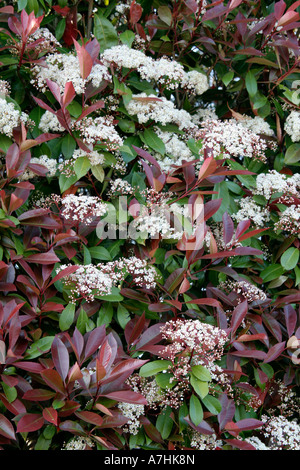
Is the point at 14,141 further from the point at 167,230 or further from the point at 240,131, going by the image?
the point at 240,131

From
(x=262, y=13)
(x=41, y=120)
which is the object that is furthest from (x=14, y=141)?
(x=262, y=13)

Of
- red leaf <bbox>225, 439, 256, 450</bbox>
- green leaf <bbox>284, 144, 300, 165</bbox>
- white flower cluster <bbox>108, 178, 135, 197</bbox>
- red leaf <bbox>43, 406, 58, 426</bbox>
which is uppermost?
white flower cluster <bbox>108, 178, 135, 197</bbox>

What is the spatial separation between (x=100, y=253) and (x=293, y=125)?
110 centimetres

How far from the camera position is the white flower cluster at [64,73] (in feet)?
6.71

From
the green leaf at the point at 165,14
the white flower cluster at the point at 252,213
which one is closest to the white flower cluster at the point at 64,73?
the green leaf at the point at 165,14

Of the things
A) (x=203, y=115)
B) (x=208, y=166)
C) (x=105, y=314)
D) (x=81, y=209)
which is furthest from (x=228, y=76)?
(x=105, y=314)

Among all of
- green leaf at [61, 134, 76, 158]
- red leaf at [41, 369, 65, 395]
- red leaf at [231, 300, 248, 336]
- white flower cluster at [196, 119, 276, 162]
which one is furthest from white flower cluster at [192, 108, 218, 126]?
red leaf at [41, 369, 65, 395]

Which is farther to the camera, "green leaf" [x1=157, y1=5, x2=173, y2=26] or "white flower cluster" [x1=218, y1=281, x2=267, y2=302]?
"green leaf" [x1=157, y1=5, x2=173, y2=26]

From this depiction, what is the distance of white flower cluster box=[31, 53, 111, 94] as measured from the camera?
6.71 feet

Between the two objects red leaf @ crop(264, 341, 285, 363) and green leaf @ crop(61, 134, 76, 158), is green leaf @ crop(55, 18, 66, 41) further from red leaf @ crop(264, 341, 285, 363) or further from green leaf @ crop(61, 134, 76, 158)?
red leaf @ crop(264, 341, 285, 363)

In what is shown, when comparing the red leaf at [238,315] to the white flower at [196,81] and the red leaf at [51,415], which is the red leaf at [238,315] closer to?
the red leaf at [51,415]

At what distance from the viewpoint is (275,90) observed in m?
2.52

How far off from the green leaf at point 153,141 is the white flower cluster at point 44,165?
418 millimetres

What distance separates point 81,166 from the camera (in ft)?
6.51
